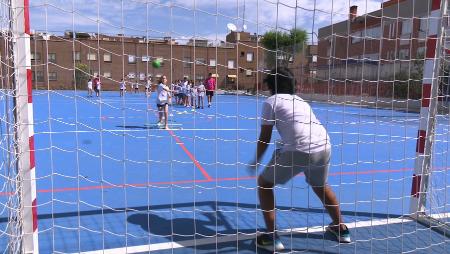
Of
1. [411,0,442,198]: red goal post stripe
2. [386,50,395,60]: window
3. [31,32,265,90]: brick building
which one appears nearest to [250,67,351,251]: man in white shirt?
[31,32,265,90]: brick building

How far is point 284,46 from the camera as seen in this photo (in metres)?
3.93

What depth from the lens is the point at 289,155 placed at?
3330 millimetres

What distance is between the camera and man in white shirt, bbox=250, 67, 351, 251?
3.31 metres

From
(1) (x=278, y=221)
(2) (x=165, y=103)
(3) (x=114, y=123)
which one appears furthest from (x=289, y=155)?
(3) (x=114, y=123)

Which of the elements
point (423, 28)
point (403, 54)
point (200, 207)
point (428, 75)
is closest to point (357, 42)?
point (428, 75)

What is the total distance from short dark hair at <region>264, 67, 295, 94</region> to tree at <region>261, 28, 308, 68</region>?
0.21 m

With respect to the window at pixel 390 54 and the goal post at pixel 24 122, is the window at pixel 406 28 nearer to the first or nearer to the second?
the window at pixel 390 54

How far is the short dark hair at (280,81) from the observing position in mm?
3412

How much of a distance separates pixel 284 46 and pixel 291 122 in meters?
0.99

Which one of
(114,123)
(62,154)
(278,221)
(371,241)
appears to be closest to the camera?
(371,241)

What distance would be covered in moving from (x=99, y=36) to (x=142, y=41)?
1.16ft

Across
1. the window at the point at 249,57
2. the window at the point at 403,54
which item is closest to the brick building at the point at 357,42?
the window at the point at 403,54

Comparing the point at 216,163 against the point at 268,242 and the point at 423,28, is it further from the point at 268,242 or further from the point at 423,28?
the point at 423,28

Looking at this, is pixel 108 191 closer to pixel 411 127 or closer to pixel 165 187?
pixel 165 187
